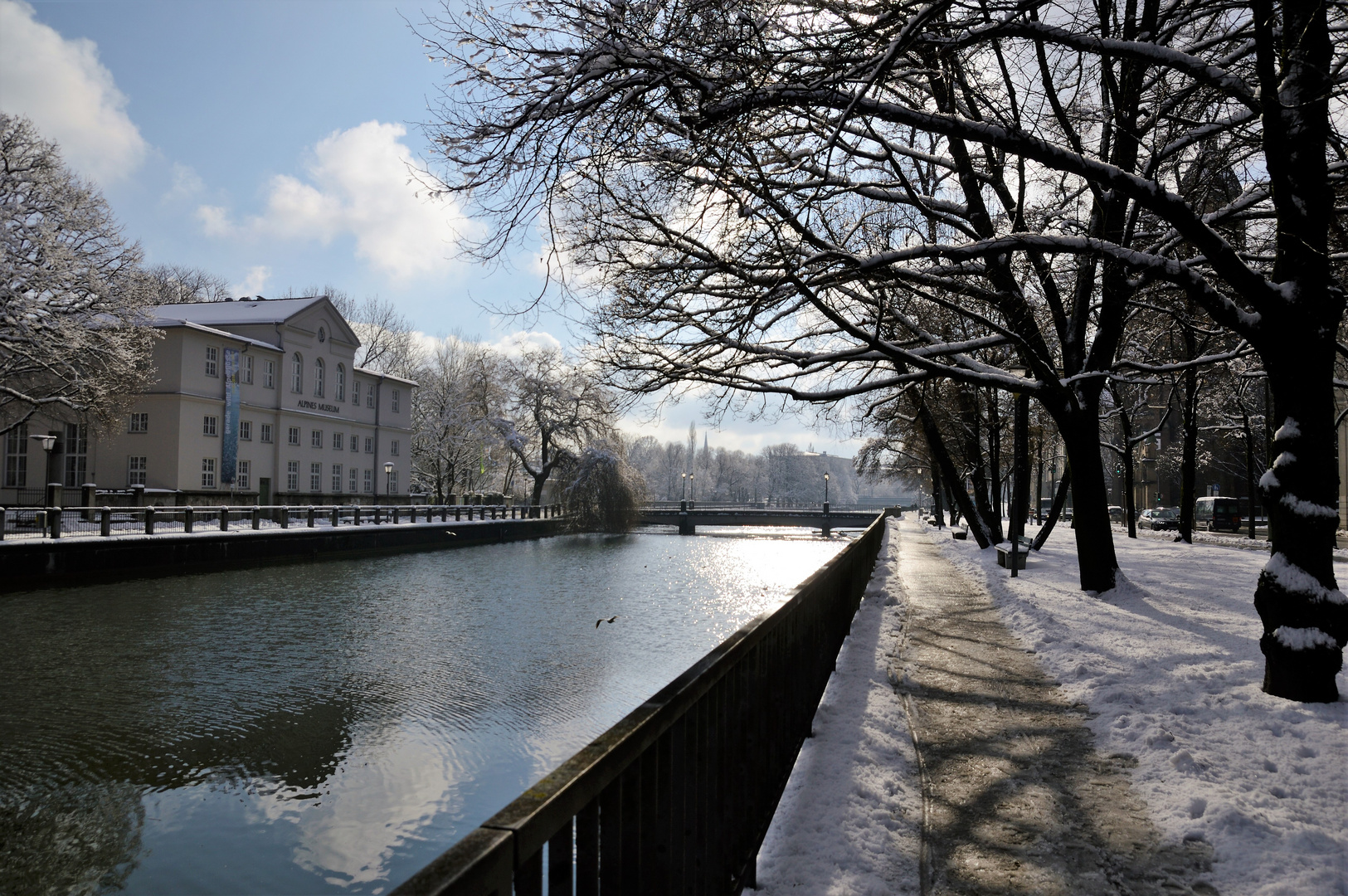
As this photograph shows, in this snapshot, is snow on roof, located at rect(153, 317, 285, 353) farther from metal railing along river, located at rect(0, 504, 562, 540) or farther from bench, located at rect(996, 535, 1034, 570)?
bench, located at rect(996, 535, 1034, 570)

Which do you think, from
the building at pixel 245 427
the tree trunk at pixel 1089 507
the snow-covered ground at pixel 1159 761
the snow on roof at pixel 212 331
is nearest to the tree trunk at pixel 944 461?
the tree trunk at pixel 1089 507

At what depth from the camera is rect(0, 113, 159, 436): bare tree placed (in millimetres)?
26797

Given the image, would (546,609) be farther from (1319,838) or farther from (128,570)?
(1319,838)

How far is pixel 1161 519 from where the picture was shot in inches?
1943

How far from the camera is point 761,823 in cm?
417

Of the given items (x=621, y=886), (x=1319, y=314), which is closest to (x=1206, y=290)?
(x=1319, y=314)

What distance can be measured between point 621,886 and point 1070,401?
12.0m

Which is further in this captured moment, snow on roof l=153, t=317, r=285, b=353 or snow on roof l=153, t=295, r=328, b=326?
snow on roof l=153, t=295, r=328, b=326

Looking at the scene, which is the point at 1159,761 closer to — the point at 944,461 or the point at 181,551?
the point at 944,461

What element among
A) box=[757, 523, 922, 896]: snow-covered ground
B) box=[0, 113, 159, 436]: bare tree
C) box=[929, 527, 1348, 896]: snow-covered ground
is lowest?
box=[757, 523, 922, 896]: snow-covered ground

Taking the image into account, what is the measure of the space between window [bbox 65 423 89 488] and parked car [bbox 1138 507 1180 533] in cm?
5538

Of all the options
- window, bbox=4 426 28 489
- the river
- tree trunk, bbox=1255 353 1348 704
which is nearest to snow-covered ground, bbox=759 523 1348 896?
tree trunk, bbox=1255 353 1348 704

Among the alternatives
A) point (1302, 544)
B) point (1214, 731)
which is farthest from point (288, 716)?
point (1302, 544)

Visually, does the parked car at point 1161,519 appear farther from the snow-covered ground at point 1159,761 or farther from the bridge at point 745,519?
the snow-covered ground at point 1159,761
